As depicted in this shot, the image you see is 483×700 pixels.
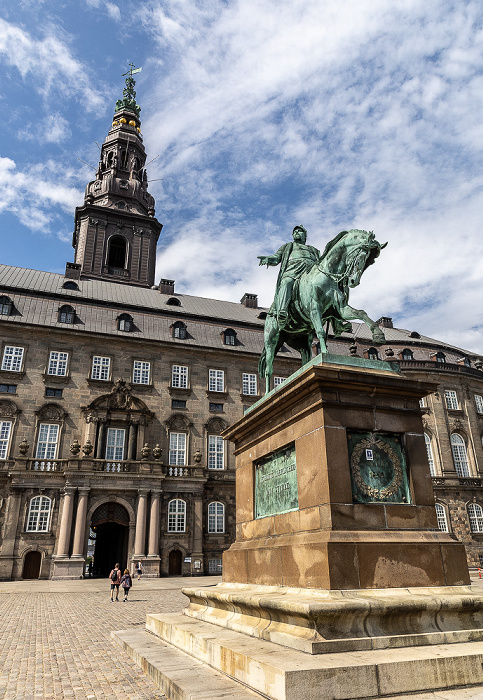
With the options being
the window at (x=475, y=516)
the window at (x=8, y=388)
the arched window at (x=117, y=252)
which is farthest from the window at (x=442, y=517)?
the arched window at (x=117, y=252)

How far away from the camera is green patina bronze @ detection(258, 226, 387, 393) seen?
9305 millimetres

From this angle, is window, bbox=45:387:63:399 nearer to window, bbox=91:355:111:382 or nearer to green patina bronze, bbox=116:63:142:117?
window, bbox=91:355:111:382

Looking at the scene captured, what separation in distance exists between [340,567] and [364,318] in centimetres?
426

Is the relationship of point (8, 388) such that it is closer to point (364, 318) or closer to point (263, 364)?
point (263, 364)

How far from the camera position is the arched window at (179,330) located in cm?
4047

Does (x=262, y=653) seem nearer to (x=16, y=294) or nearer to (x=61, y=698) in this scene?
(x=61, y=698)

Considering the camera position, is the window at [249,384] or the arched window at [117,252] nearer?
the window at [249,384]

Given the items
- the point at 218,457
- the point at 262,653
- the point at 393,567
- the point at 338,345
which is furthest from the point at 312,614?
the point at 338,345

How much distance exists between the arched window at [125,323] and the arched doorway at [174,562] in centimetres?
1592

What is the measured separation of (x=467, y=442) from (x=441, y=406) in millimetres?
3723

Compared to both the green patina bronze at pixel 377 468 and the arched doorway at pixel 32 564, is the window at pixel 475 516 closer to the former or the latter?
the arched doorway at pixel 32 564

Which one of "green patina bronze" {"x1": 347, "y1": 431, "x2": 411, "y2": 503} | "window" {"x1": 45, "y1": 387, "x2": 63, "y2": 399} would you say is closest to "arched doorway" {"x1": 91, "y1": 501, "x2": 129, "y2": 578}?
"window" {"x1": 45, "y1": 387, "x2": 63, "y2": 399}

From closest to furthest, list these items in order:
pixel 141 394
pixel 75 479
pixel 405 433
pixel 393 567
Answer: pixel 393 567, pixel 405 433, pixel 75 479, pixel 141 394

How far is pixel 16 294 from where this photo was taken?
37.5 metres
